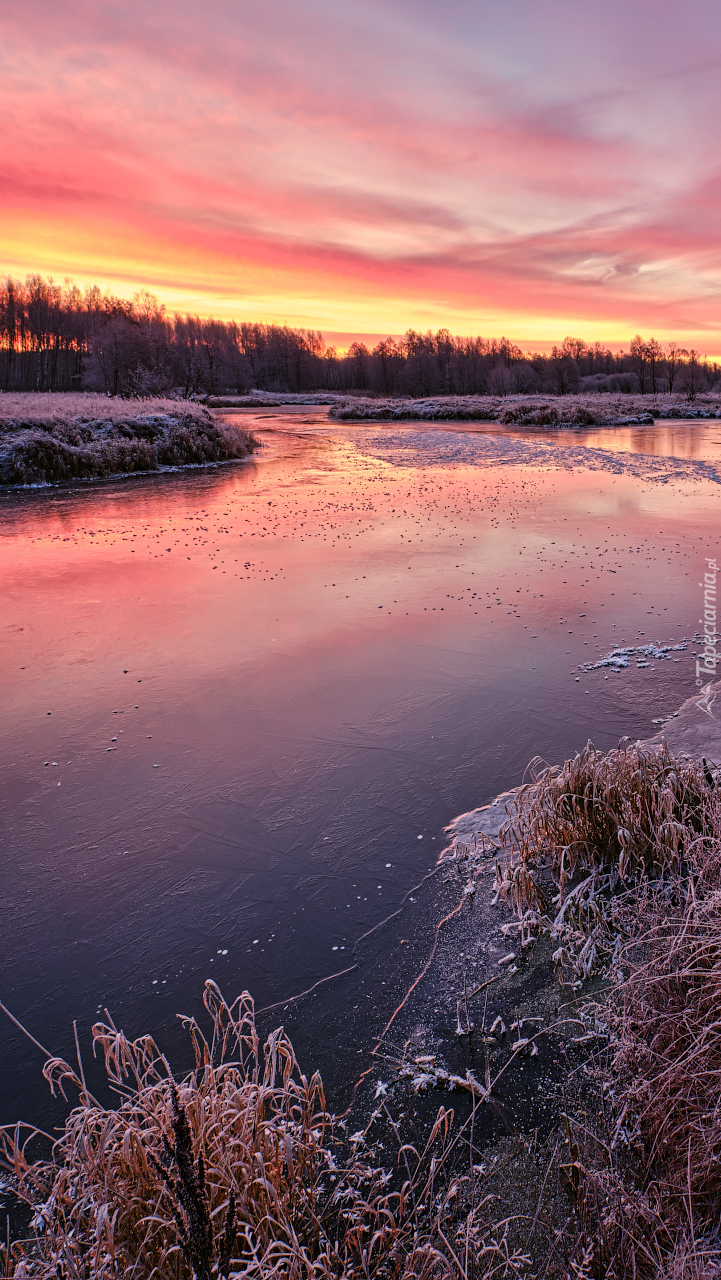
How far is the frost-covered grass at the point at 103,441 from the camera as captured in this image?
2153cm

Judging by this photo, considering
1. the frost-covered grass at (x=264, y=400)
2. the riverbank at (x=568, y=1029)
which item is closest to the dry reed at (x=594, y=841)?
the riverbank at (x=568, y=1029)

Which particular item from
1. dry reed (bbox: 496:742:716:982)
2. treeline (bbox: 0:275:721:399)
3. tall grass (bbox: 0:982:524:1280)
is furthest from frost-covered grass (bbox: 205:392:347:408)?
tall grass (bbox: 0:982:524:1280)

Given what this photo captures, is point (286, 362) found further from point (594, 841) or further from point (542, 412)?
point (594, 841)

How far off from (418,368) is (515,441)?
8335cm

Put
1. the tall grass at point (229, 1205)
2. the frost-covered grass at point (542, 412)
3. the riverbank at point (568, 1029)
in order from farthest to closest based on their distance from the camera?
the frost-covered grass at point (542, 412)
the riverbank at point (568, 1029)
the tall grass at point (229, 1205)

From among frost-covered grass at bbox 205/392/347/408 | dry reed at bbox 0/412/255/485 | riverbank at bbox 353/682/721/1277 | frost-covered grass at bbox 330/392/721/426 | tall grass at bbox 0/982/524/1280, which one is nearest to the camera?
tall grass at bbox 0/982/524/1280

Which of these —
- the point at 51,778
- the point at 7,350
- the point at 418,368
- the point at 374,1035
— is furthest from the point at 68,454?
the point at 418,368

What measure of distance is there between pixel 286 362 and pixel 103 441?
383 feet

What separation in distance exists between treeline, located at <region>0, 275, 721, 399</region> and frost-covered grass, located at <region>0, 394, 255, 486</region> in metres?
29.7

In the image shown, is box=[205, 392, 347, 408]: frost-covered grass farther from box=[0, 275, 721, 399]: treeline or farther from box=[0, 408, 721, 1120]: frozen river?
box=[0, 408, 721, 1120]: frozen river

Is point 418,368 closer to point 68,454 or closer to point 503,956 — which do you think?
point 68,454

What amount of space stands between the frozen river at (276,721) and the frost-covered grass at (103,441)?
25.8 feet

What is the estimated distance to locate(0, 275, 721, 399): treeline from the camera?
309 ft

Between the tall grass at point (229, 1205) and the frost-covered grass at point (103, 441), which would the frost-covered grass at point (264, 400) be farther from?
the tall grass at point (229, 1205)
